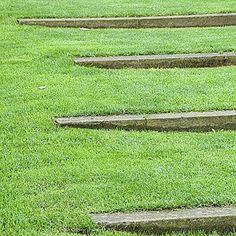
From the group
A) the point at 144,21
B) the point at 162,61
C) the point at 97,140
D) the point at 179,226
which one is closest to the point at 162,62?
the point at 162,61

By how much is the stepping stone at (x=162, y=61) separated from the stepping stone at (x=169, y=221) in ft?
12.1

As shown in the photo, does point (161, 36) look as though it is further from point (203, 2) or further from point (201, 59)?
point (203, 2)

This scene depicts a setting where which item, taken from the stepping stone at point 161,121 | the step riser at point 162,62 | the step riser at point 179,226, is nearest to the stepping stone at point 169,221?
the step riser at point 179,226

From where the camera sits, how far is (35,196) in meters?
4.60

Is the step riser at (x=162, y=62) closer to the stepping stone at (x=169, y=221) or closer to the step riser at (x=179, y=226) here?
the stepping stone at (x=169, y=221)

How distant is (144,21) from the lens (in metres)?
10.1

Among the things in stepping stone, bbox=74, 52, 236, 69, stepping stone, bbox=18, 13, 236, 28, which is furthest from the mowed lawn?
stepping stone, bbox=18, 13, 236, 28

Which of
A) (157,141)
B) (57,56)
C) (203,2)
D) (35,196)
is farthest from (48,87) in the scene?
(203,2)

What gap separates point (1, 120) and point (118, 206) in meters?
2.00

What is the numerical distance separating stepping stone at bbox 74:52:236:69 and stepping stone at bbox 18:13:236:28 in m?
2.10

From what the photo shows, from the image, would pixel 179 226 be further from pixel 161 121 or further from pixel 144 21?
pixel 144 21

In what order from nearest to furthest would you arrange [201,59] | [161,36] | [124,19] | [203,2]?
[201,59]
[161,36]
[124,19]
[203,2]

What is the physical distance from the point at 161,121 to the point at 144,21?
438 cm

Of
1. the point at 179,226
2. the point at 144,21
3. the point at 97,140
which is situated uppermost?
the point at 144,21
